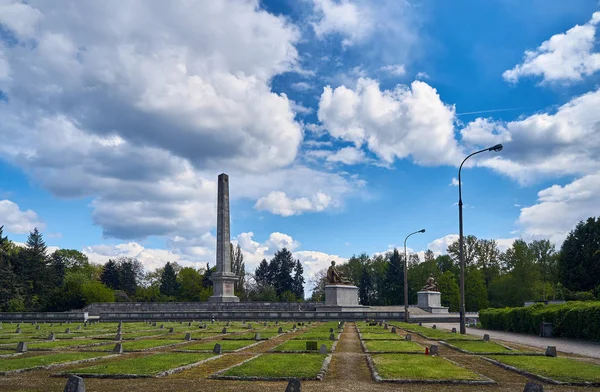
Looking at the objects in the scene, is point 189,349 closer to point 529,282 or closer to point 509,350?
point 509,350

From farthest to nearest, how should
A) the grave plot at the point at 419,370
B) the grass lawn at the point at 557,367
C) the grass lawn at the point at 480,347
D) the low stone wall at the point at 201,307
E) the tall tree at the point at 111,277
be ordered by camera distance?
the tall tree at the point at 111,277 < the low stone wall at the point at 201,307 < the grass lawn at the point at 480,347 < the grass lawn at the point at 557,367 < the grave plot at the point at 419,370

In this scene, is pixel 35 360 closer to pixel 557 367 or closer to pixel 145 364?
pixel 145 364

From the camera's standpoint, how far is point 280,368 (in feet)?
46.1

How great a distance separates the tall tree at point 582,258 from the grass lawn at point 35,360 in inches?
2321

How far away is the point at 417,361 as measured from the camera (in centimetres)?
1595

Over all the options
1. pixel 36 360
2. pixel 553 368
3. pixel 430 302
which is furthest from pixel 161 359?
pixel 430 302

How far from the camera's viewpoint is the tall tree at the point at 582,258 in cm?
6047

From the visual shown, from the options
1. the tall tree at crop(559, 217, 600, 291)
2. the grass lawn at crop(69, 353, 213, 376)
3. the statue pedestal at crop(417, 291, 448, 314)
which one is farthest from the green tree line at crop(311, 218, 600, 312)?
the grass lawn at crop(69, 353, 213, 376)

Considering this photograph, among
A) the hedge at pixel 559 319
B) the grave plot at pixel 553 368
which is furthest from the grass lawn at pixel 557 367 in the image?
the hedge at pixel 559 319

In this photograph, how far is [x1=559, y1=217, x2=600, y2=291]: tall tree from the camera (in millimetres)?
60469

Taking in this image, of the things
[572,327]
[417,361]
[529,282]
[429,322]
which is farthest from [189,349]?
[529,282]

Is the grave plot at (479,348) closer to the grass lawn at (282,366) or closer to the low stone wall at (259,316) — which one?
the grass lawn at (282,366)

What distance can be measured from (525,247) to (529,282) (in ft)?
35.9

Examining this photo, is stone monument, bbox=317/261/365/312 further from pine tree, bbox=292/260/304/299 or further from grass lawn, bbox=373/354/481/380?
pine tree, bbox=292/260/304/299
